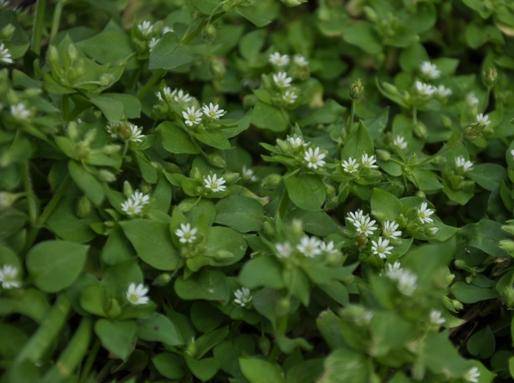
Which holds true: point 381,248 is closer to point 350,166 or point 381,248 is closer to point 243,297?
point 350,166

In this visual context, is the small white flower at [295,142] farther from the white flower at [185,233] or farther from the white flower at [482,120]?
the white flower at [482,120]

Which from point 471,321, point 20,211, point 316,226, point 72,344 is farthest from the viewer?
point 471,321

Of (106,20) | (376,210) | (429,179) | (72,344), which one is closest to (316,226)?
(376,210)

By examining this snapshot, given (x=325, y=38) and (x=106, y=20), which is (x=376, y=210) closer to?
(x=325, y=38)

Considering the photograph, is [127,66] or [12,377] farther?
[127,66]

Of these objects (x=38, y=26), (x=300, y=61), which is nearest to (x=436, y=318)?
(x=300, y=61)

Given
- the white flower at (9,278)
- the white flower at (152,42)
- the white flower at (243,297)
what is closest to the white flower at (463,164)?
the white flower at (243,297)

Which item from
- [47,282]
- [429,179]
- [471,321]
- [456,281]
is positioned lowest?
[471,321]
